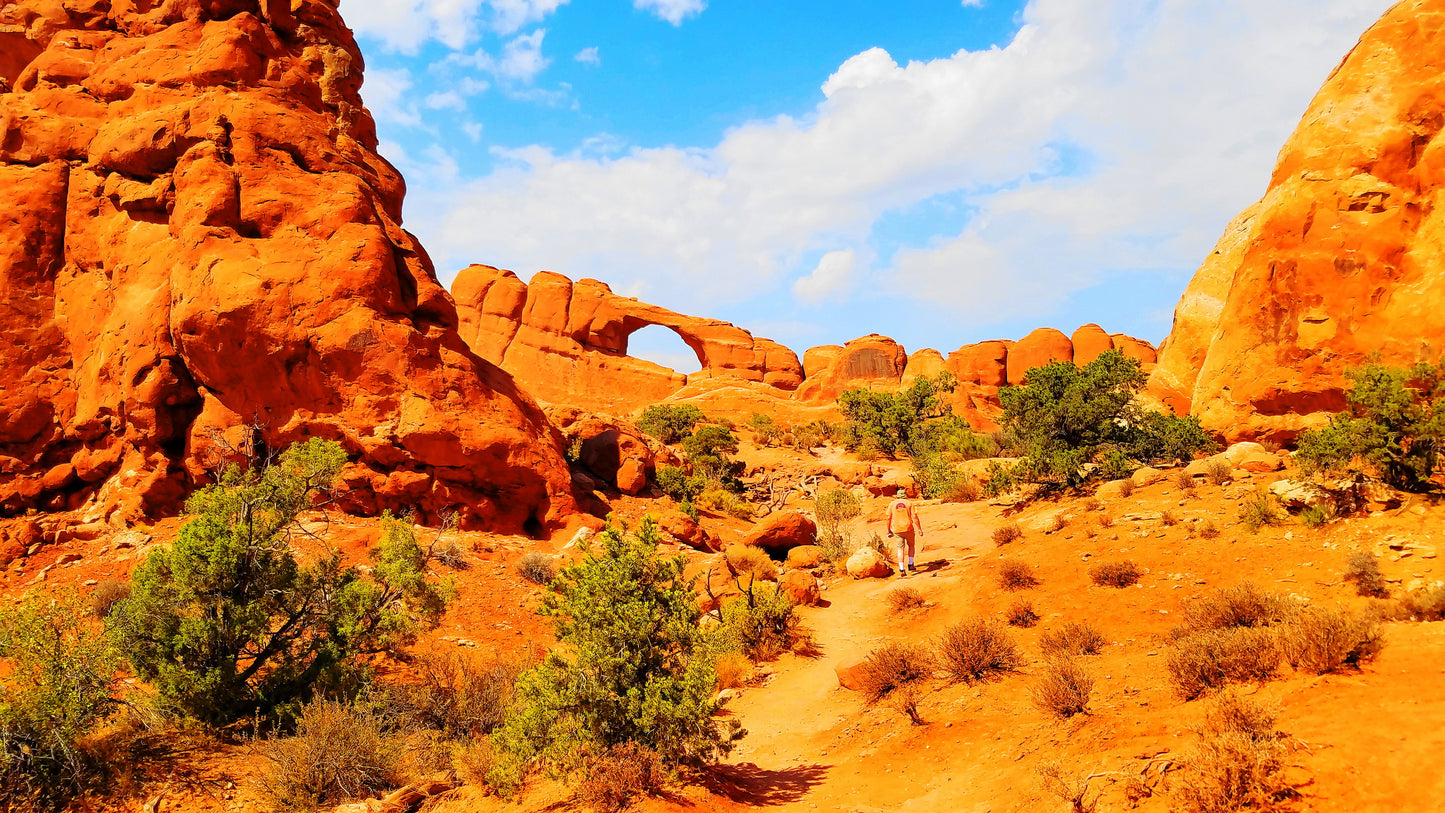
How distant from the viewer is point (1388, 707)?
14.1 feet

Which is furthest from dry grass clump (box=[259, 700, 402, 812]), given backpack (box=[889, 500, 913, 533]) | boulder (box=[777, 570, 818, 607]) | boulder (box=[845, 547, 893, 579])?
boulder (box=[845, 547, 893, 579])

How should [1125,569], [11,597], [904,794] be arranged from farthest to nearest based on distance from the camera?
[11,597]
[1125,569]
[904,794]

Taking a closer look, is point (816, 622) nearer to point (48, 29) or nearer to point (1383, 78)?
point (1383, 78)

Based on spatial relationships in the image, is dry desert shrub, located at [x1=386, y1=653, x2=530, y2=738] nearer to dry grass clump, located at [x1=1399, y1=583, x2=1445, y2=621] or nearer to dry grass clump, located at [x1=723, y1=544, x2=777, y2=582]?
dry grass clump, located at [x1=723, y1=544, x2=777, y2=582]

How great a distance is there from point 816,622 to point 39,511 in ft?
48.0

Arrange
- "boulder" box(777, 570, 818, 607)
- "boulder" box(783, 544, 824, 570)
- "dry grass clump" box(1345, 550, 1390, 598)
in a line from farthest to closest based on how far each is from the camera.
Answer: "boulder" box(783, 544, 824, 570) < "boulder" box(777, 570, 818, 607) < "dry grass clump" box(1345, 550, 1390, 598)

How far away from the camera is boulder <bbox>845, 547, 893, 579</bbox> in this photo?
1315 cm

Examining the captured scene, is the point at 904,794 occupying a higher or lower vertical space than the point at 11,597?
lower

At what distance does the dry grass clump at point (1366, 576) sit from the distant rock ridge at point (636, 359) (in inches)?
1666

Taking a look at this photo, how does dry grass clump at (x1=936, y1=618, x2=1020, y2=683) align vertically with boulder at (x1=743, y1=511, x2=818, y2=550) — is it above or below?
below

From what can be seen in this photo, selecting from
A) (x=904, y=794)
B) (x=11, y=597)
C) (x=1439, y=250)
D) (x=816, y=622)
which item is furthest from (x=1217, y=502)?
(x=11, y=597)

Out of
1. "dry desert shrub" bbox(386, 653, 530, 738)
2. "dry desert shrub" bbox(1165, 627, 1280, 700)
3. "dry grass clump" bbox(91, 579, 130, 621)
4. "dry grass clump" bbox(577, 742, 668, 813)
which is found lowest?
"dry desert shrub" bbox(386, 653, 530, 738)

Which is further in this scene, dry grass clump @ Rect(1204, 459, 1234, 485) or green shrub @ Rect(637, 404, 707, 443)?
green shrub @ Rect(637, 404, 707, 443)

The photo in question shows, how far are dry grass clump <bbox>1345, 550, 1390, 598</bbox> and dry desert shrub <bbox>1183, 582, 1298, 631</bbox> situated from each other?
0.85m
